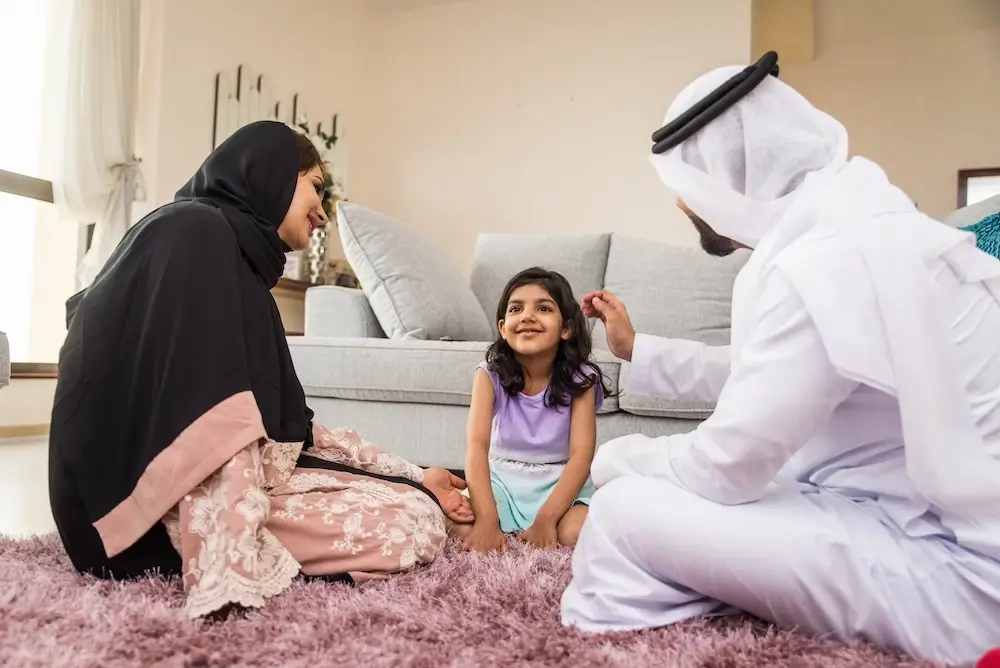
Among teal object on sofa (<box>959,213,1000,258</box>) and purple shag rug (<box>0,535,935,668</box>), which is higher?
teal object on sofa (<box>959,213,1000,258</box>)

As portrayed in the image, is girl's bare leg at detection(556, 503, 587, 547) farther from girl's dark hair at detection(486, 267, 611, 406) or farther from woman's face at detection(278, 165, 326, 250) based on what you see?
woman's face at detection(278, 165, 326, 250)

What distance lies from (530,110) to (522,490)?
11.7ft

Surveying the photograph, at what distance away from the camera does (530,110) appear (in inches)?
195

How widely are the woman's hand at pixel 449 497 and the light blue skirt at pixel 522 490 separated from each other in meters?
0.12

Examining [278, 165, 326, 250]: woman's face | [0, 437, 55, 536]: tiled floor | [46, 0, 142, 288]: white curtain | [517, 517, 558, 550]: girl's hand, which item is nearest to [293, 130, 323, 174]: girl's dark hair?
[278, 165, 326, 250]: woman's face

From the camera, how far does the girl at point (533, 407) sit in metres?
1.84

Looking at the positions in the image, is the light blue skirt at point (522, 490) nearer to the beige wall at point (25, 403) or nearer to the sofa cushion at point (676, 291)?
the sofa cushion at point (676, 291)

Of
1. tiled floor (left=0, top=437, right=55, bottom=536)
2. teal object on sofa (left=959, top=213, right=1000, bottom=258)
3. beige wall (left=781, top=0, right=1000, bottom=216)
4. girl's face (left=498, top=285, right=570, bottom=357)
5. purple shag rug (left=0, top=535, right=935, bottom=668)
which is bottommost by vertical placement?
tiled floor (left=0, top=437, right=55, bottom=536)

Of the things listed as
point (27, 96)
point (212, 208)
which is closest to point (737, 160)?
point (212, 208)

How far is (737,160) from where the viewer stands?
1189mm

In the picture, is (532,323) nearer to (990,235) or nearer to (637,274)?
(990,235)

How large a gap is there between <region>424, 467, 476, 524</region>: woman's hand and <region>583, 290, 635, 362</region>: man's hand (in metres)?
0.47

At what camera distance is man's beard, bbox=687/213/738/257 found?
4.43 ft

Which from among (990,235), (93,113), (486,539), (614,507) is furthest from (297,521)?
(93,113)
